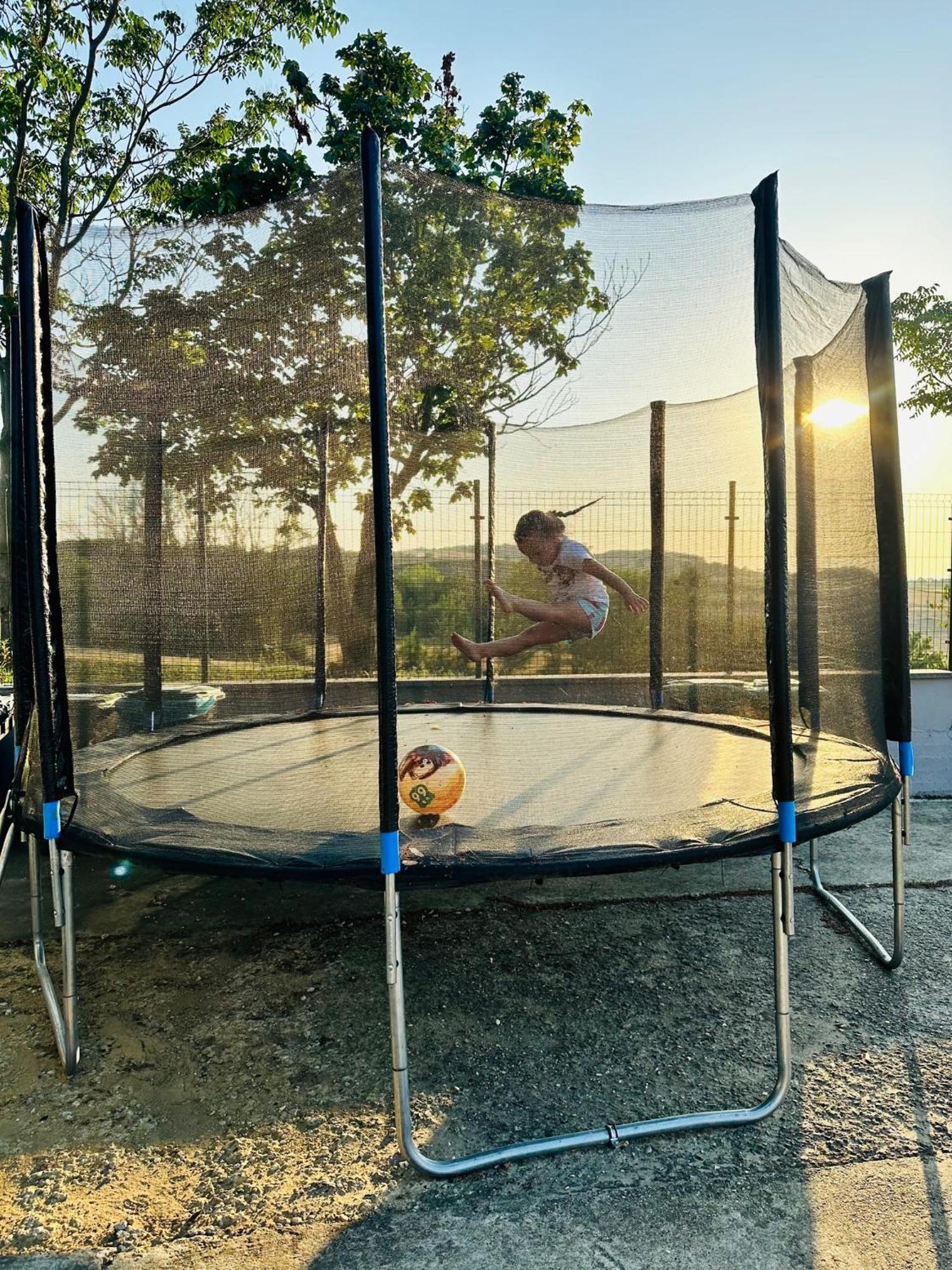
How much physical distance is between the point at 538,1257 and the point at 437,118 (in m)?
6.17

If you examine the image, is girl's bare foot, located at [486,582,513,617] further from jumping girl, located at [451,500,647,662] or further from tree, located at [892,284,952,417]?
tree, located at [892,284,952,417]

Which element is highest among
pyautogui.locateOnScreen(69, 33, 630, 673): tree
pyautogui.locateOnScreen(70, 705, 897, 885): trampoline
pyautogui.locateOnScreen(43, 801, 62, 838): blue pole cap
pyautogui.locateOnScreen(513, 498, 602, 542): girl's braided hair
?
pyautogui.locateOnScreen(69, 33, 630, 673): tree

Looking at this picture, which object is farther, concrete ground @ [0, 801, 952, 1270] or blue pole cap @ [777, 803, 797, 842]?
blue pole cap @ [777, 803, 797, 842]

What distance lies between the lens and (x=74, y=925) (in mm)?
2207

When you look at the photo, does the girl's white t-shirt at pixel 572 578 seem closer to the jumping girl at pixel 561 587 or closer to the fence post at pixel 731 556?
the jumping girl at pixel 561 587

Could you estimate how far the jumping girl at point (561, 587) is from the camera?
8.02 ft

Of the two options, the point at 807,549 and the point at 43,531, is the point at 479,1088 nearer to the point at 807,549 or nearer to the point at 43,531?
the point at 43,531

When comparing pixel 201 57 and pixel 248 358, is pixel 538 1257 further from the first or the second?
pixel 201 57

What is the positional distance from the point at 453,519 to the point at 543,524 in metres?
0.32

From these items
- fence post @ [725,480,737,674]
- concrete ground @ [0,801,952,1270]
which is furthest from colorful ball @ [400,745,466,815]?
fence post @ [725,480,737,674]

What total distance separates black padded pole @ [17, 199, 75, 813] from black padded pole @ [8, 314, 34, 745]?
215mm

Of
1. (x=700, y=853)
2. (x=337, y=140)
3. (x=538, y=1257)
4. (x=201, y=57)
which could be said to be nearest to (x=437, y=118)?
(x=337, y=140)

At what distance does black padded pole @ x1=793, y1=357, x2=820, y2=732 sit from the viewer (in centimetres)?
231

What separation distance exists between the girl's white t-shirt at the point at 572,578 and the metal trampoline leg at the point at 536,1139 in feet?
4.14
